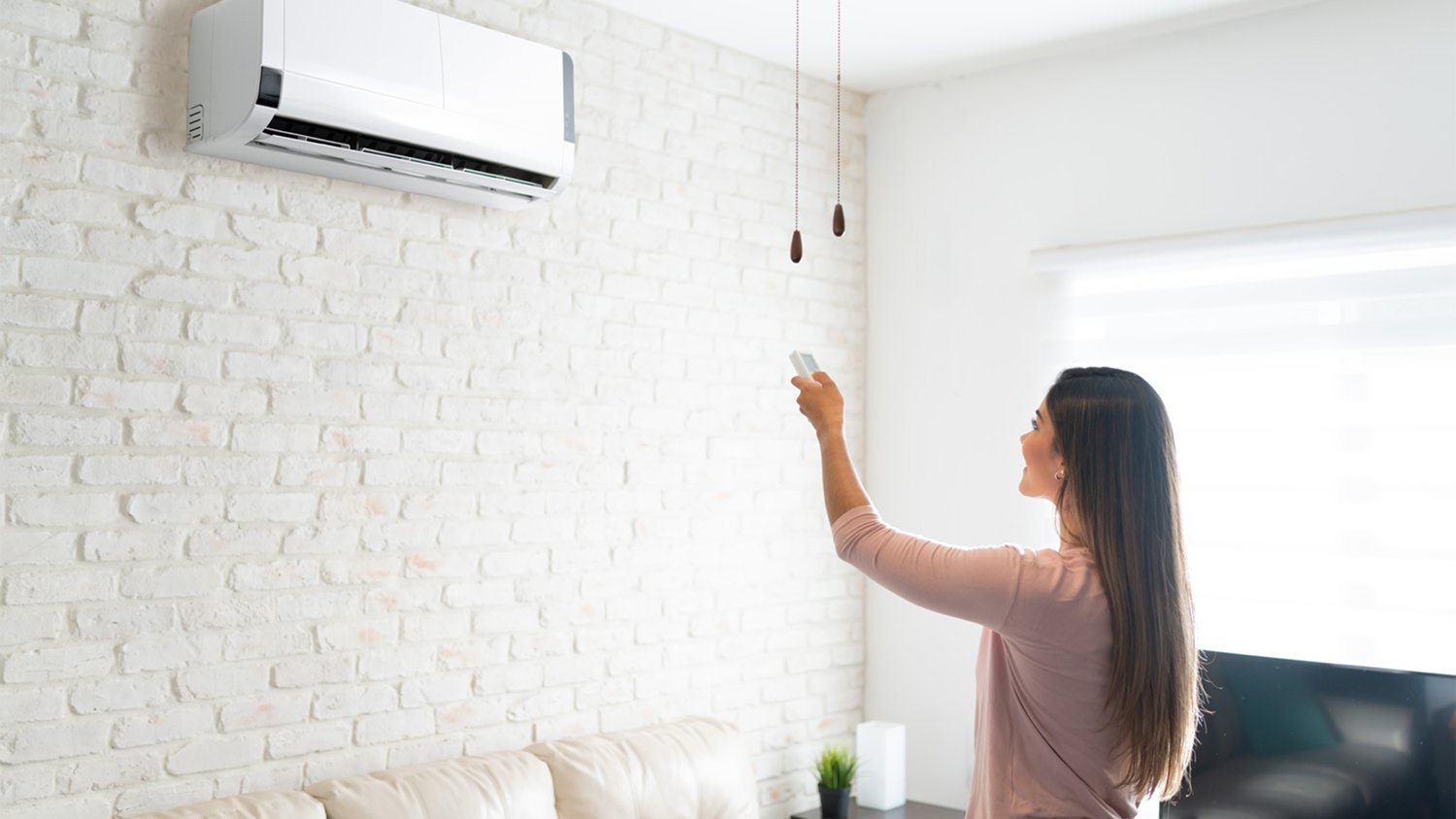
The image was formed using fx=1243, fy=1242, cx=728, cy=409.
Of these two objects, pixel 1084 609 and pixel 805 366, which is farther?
pixel 805 366

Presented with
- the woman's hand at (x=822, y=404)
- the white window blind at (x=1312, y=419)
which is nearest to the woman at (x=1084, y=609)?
the woman's hand at (x=822, y=404)

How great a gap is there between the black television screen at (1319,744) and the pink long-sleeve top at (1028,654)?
1044 millimetres

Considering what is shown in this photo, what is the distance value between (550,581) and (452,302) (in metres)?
0.70

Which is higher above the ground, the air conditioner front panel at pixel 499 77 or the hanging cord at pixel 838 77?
the hanging cord at pixel 838 77

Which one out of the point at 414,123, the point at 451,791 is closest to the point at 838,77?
the point at 414,123

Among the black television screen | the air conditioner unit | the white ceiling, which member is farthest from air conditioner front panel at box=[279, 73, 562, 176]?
the black television screen

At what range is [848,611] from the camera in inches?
149

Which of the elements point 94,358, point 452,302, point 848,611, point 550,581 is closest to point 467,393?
point 452,302

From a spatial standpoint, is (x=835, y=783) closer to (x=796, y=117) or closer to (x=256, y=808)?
(x=256, y=808)

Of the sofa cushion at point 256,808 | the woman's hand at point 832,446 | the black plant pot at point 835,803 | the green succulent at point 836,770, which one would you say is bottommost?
the black plant pot at point 835,803

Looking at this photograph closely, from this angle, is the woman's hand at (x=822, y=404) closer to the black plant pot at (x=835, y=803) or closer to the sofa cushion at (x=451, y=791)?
the sofa cushion at (x=451, y=791)

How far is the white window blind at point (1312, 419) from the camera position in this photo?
282 cm

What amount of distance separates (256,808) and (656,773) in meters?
0.93

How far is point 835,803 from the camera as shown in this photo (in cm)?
337
